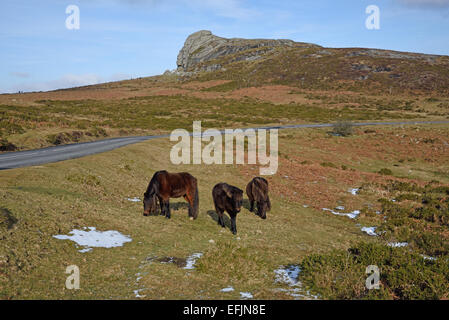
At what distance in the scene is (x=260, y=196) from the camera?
1495 cm

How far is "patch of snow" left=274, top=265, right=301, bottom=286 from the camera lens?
25.4ft

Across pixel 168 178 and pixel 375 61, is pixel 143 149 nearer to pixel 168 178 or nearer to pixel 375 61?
pixel 168 178

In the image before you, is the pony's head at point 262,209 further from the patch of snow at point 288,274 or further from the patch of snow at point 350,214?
the patch of snow at point 288,274

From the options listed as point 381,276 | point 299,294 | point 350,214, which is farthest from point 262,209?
point 299,294

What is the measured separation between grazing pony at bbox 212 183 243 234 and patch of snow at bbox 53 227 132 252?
371 centimetres

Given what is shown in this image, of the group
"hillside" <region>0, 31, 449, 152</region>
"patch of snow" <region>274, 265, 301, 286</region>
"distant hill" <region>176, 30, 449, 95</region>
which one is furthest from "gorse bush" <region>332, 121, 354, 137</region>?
"distant hill" <region>176, 30, 449, 95</region>

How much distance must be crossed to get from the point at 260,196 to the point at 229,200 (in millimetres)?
3501

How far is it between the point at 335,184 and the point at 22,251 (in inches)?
809

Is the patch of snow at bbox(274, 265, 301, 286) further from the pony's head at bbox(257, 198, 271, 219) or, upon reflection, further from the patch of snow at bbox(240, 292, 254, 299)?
the pony's head at bbox(257, 198, 271, 219)

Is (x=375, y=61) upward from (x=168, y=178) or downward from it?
upward

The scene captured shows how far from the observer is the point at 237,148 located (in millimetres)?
31234

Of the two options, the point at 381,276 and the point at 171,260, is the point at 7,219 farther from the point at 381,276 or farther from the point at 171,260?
the point at 381,276

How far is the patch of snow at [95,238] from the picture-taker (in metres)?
8.97
